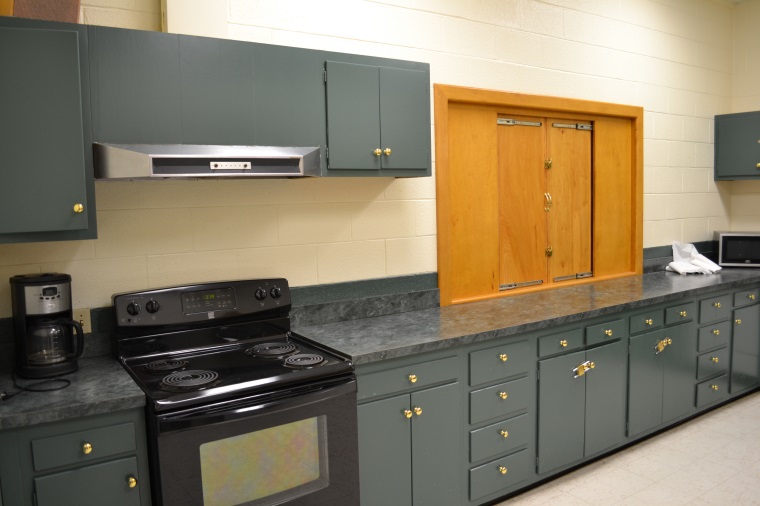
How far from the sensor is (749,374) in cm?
449

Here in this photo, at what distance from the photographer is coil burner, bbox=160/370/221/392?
2.10 m

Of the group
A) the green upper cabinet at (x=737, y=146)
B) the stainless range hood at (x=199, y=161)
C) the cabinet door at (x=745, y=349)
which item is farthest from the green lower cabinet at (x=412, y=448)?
the green upper cabinet at (x=737, y=146)

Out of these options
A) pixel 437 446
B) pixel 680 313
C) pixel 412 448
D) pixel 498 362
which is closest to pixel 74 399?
pixel 412 448

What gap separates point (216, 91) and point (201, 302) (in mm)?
876

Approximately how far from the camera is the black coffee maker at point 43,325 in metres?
2.18

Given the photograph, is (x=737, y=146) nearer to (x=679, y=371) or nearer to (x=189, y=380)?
(x=679, y=371)

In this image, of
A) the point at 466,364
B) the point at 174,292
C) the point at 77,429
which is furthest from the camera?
the point at 466,364

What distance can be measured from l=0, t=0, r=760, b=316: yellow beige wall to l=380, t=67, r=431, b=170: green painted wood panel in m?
0.34

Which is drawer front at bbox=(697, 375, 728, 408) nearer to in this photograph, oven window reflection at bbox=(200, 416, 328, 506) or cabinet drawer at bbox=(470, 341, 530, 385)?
cabinet drawer at bbox=(470, 341, 530, 385)

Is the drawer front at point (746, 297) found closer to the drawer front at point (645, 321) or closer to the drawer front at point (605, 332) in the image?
the drawer front at point (645, 321)

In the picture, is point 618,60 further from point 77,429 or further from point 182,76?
point 77,429

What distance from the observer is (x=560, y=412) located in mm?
3199

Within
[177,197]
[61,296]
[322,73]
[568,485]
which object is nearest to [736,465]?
[568,485]

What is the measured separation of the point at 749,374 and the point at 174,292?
13.4ft
